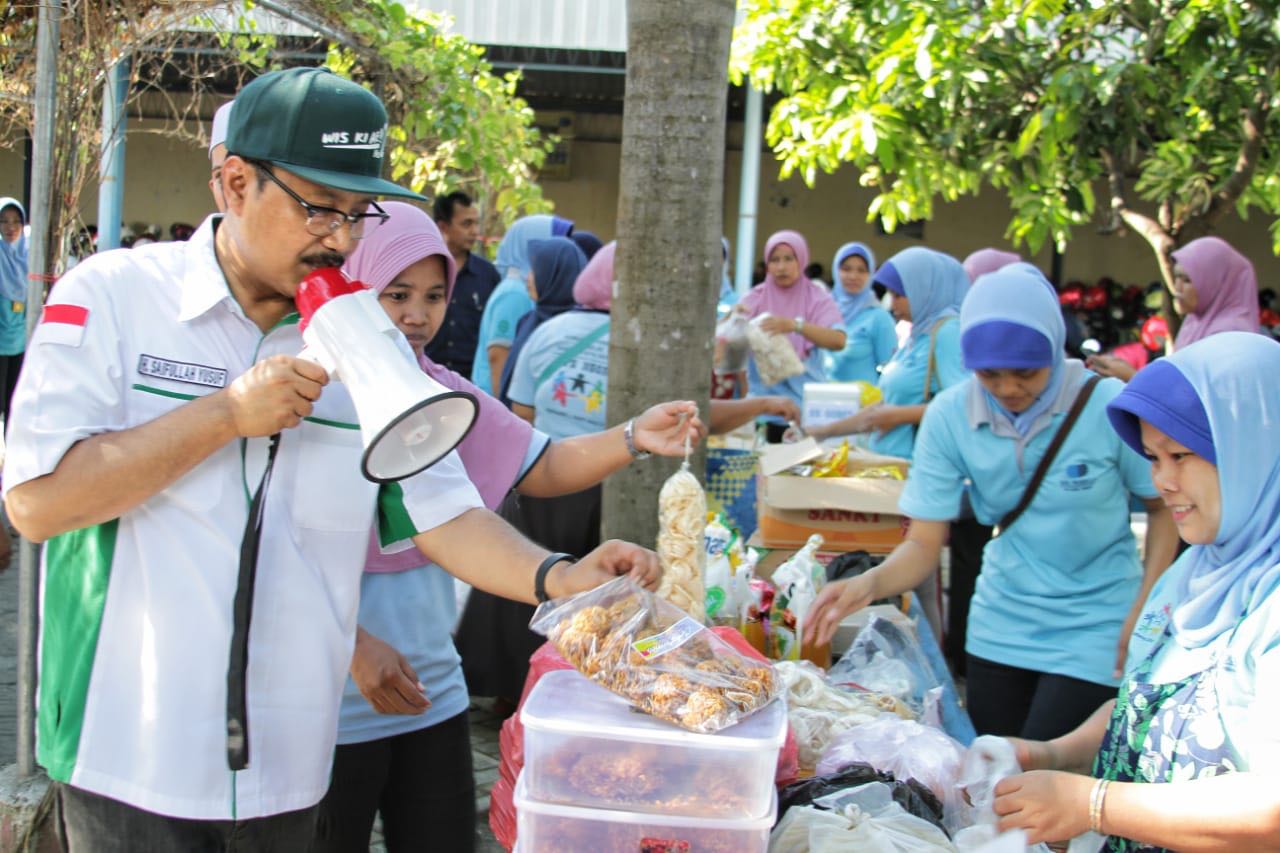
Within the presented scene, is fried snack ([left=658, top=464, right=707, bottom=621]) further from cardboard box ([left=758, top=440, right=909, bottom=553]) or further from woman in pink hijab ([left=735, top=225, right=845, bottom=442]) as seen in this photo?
woman in pink hijab ([left=735, top=225, right=845, bottom=442])

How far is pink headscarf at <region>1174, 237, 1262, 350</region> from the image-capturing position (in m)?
5.95

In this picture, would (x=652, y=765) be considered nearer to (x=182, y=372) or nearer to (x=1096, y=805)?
(x=1096, y=805)

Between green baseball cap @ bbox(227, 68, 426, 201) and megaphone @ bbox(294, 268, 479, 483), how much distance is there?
167 millimetres

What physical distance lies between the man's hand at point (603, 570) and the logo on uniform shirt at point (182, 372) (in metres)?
0.67

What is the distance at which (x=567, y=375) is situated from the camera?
5.21 meters

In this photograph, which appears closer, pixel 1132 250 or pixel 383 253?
pixel 383 253

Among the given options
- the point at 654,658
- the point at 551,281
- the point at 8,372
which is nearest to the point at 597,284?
the point at 551,281

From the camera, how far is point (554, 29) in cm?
1565

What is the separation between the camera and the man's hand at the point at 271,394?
69.5 inches

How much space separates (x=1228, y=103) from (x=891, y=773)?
15.0 feet

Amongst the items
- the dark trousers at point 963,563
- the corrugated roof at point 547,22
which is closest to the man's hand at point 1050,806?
the dark trousers at point 963,563

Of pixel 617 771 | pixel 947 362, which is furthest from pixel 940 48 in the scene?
pixel 617 771

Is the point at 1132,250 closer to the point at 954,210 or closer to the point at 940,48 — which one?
the point at 954,210

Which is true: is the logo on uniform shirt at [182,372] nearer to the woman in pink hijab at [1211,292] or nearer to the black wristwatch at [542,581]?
the black wristwatch at [542,581]
